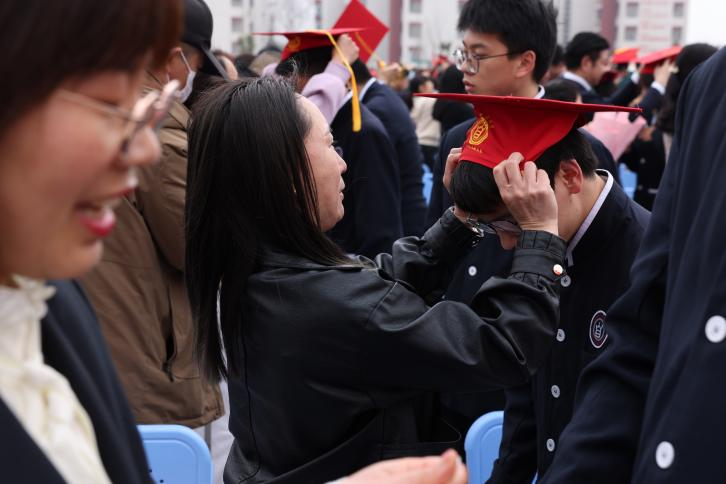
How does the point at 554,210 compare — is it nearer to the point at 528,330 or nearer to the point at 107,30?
the point at 528,330

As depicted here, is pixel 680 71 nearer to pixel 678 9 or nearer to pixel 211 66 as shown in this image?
pixel 211 66

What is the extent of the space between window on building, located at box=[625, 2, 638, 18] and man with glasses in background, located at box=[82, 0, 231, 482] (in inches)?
2488

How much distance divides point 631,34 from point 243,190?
6432cm

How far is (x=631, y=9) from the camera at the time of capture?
204 ft

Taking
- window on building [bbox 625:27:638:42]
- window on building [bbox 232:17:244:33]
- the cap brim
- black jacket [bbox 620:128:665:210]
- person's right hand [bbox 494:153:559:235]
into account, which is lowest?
window on building [bbox 625:27:638:42]

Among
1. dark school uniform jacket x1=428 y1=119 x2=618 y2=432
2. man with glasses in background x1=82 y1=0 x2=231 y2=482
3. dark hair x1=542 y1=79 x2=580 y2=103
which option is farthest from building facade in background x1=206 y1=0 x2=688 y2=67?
man with glasses in background x1=82 y1=0 x2=231 y2=482

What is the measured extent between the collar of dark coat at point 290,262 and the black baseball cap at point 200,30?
Result: 1.81 m

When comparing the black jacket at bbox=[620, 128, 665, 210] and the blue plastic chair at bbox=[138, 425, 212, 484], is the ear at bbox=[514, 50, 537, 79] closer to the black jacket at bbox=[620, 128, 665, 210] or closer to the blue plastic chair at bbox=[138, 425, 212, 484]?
the blue plastic chair at bbox=[138, 425, 212, 484]

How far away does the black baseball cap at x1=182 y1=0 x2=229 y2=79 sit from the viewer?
3.54m

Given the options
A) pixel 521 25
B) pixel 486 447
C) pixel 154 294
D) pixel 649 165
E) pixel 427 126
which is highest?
pixel 521 25

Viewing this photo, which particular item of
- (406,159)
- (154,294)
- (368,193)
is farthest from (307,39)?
(154,294)

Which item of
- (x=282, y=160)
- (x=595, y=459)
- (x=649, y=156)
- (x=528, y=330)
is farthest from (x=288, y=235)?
(x=649, y=156)

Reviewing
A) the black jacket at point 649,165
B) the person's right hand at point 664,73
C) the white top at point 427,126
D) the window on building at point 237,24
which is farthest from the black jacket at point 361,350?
the window on building at point 237,24

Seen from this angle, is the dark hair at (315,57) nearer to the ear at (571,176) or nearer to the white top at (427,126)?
the ear at (571,176)
